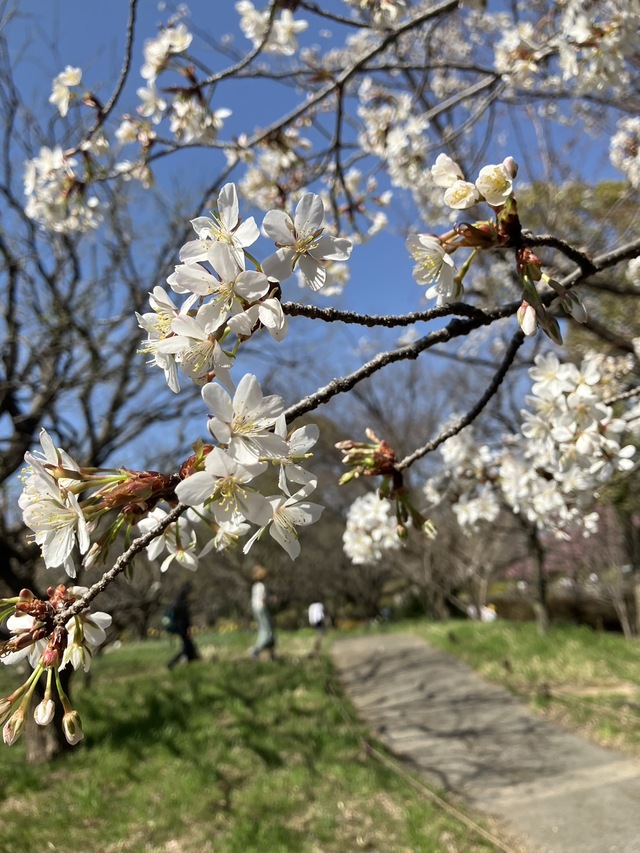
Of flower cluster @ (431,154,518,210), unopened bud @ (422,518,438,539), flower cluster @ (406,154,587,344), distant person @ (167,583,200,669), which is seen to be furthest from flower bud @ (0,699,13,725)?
distant person @ (167,583,200,669)

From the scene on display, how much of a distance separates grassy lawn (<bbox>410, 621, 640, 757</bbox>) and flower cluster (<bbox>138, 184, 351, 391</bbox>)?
4.29 metres

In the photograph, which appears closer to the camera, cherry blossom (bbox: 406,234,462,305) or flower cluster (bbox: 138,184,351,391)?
flower cluster (bbox: 138,184,351,391)

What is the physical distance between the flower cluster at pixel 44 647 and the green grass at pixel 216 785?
2633 millimetres

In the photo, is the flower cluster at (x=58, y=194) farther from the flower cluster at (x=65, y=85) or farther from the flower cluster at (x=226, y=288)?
the flower cluster at (x=226, y=288)

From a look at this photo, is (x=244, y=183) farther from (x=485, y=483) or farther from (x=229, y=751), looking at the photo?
(x=229, y=751)

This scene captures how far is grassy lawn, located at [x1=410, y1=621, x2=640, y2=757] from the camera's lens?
4.29m

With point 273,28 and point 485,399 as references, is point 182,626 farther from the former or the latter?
point 485,399

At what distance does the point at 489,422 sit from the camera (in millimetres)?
8938

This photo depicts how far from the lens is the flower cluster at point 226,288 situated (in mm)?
717

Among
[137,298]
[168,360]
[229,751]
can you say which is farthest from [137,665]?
[168,360]

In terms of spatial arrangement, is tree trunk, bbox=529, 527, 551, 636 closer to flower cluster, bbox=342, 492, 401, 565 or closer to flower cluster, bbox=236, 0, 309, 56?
flower cluster, bbox=342, 492, 401, 565

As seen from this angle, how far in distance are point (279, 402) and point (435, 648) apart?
8315 millimetres

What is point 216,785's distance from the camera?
3.59 m

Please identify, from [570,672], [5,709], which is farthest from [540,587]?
[5,709]
